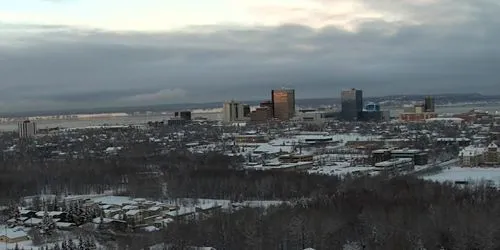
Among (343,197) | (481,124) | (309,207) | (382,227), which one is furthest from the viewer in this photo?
(481,124)

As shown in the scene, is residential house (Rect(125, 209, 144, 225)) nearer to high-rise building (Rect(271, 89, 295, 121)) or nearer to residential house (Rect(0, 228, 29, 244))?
residential house (Rect(0, 228, 29, 244))

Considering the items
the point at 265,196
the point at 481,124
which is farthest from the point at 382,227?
the point at 481,124

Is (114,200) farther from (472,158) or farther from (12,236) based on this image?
(472,158)

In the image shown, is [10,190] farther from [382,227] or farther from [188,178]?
[382,227]

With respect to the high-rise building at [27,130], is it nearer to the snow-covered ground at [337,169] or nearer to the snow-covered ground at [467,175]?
the snow-covered ground at [337,169]

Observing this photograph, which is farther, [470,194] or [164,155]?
[164,155]

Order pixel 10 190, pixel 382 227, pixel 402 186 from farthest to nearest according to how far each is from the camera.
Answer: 1. pixel 10 190
2. pixel 402 186
3. pixel 382 227

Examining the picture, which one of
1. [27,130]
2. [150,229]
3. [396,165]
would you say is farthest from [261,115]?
[150,229]
